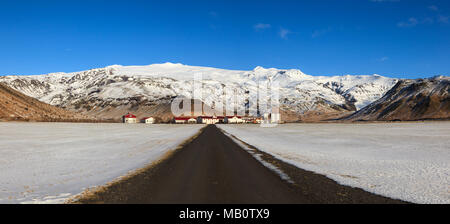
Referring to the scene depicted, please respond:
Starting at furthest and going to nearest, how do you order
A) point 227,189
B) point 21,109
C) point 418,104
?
point 418,104
point 21,109
point 227,189

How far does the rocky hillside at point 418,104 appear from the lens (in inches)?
6038

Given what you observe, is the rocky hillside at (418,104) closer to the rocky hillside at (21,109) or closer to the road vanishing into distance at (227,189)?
the road vanishing into distance at (227,189)

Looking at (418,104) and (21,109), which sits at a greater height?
(418,104)

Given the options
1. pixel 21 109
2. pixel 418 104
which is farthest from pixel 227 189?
pixel 418 104

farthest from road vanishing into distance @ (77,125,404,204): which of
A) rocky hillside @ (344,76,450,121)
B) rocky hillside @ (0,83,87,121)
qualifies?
rocky hillside @ (344,76,450,121)

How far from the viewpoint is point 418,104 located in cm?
16662

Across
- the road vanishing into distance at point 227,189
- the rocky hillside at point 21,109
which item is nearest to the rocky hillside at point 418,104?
the road vanishing into distance at point 227,189

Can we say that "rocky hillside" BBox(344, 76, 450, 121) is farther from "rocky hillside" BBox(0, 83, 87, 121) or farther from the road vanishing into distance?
"rocky hillside" BBox(0, 83, 87, 121)

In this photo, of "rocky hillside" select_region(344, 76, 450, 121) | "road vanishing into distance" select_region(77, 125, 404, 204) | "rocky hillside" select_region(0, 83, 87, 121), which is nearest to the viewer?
"road vanishing into distance" select_region(77, 125, 404, 204)

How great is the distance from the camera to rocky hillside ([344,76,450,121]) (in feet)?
503

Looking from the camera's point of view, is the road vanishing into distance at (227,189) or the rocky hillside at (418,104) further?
the rocky hillside at (418,104)

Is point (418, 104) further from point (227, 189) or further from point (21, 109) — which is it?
point (21, 109)
